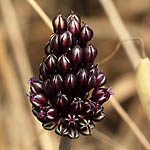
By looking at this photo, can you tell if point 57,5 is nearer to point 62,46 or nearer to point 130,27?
point 130,27

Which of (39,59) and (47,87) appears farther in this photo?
(39,59)

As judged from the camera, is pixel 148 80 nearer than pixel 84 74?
No

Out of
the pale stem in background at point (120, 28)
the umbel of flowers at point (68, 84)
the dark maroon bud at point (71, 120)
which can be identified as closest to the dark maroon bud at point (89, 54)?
the umbel of flowers at point (68, 84)

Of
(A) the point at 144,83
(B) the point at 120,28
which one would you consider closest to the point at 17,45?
(B) the point at 120,28

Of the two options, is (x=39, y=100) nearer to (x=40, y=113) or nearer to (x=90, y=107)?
(x=40, y=113)

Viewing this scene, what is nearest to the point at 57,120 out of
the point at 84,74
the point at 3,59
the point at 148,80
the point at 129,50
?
the point at 84,74

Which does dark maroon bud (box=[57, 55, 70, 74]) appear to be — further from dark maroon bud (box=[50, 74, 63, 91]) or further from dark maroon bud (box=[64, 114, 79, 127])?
dark maroon bud (box=[64, 114, 79, 127])
